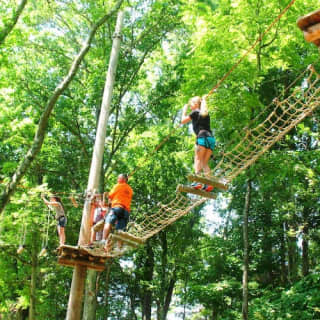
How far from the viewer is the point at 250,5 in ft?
24.4

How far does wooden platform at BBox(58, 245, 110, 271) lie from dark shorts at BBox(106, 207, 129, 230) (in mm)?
403

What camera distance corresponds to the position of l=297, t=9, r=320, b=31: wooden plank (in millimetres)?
2244

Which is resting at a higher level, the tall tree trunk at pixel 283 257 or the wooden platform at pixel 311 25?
the tall tree trunk at pixel 283 257

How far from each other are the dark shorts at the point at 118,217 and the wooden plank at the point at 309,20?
355 centimetres

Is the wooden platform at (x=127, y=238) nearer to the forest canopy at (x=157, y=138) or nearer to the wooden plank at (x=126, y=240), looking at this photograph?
the wooden plank at (x=126, y=240)

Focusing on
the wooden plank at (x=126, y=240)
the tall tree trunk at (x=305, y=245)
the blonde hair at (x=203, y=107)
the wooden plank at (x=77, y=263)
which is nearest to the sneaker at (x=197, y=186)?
the blonde hair at (x=203, y=107)

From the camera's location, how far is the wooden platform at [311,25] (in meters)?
2.25

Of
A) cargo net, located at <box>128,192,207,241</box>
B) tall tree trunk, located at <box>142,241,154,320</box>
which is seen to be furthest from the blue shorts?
tall tree trunk, located at <box>142,241,154,320</box>

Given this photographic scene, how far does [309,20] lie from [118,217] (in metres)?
3.67

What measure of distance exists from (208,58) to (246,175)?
265cm

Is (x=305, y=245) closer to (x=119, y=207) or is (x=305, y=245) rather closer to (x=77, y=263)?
(x=119, y=207)

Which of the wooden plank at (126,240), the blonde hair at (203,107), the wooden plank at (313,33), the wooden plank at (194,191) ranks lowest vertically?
the wooden plank at (126,240)

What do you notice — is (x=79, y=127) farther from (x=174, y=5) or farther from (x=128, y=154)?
(x=174, y=5)

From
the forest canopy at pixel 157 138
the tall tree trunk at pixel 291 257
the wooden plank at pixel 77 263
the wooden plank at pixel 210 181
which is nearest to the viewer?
the wooden plank at pixel 210 181
